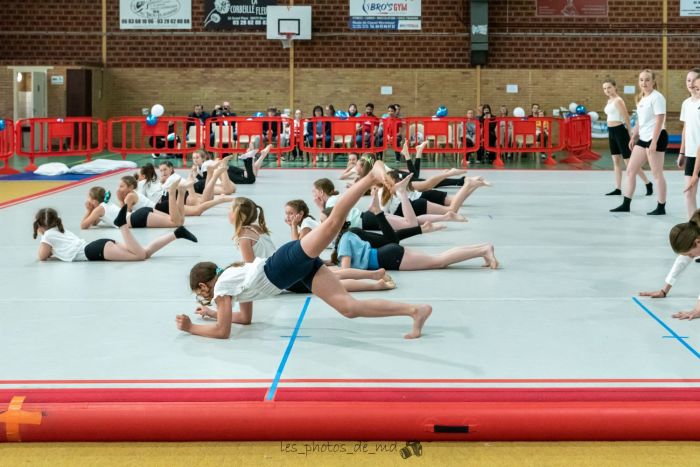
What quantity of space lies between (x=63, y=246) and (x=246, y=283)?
156 inches

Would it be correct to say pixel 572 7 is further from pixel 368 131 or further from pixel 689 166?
pixel 689 166

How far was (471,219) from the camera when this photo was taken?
43.1 feet

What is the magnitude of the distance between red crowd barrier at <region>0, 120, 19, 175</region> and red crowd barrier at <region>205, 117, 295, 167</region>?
472cm

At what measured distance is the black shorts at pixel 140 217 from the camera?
12195 millimetres

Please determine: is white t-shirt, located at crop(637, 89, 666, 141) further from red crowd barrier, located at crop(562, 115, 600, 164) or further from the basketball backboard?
the basketball backboard

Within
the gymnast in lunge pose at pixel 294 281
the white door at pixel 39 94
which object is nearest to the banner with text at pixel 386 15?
the white door at pixel 39 94

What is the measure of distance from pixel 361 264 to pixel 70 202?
8.12 meters

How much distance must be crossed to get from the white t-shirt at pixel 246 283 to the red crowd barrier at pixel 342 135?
16977 mm

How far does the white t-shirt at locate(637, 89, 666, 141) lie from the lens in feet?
41.7

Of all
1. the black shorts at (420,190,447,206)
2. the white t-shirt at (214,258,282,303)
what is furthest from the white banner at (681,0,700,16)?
the white t-shirt at (214,258,282,303)

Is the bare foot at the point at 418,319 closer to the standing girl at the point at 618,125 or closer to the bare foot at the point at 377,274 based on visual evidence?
the bare foot at the point at 377,274

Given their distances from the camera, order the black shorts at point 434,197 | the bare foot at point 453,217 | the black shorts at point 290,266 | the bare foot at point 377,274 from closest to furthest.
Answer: the black shorts at point 290,266, the bare foot at point 377,274, the bare foot at point 453,217, the black shorts at point 434,197

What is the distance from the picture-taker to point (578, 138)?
86.6ft

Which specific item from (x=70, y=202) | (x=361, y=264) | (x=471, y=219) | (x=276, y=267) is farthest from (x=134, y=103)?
(x=276, y=267)
